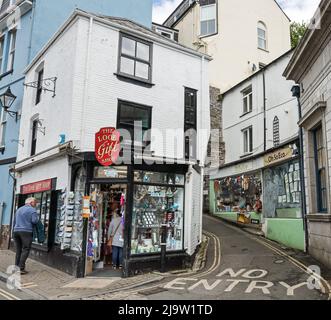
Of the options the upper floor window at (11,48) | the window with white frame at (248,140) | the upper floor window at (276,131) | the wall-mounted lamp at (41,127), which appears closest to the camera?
the wall-mounted lamp at (41,127)

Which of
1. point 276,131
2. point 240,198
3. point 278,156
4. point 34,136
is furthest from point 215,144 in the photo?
point 34,136

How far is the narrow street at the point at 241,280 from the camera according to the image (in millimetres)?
7270

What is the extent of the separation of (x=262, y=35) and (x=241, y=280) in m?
21.7

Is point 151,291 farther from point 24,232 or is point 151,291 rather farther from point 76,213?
point 24,232

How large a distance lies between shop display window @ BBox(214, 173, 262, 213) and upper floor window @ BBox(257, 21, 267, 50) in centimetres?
1150

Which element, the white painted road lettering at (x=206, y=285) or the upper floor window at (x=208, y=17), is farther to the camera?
the upper floor window at (x=208, y=17)

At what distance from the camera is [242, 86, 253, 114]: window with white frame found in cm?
1953

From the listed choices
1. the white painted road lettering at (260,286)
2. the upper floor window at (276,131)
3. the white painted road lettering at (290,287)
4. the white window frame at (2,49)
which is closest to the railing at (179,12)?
the upper floor window at (276,131)

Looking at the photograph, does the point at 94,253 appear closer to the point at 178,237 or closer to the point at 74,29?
the point at 178,237

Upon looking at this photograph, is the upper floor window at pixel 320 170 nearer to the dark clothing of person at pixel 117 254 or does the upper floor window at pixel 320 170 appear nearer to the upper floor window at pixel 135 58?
the dark clothing of person at pixel 117 254

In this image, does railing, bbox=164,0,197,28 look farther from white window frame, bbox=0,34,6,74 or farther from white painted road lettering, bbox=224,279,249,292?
white painted road lettering, bbox=224,279,249,292

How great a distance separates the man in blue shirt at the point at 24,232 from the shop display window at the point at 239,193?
9.97m

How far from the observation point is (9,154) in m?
16.5

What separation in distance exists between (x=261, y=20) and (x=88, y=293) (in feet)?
77.7
